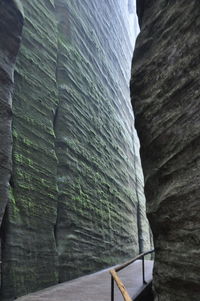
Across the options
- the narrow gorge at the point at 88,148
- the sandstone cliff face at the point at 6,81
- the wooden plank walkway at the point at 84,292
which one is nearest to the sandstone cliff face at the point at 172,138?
the narrow gorge at the point at 88,148

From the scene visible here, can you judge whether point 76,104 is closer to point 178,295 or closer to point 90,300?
point 90,300

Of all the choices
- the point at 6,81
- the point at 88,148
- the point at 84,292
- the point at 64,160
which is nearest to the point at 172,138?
the point at 84,292

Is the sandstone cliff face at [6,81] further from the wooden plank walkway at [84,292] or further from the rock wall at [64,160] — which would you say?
the wooden plank walkway at [84,292]

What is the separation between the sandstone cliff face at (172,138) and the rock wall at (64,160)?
316 cm

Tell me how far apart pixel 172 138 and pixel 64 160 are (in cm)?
536

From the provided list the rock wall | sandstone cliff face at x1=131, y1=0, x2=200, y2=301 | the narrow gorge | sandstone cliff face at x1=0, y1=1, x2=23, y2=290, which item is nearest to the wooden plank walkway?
the narrow gorge

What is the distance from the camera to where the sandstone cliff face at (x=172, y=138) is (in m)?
3.90

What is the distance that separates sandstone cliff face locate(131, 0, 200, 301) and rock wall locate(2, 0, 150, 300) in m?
3.16

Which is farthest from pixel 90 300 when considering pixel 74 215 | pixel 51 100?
pixel 51 100

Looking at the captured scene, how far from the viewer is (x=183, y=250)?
3.95 metres

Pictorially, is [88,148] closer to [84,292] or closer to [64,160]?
[64,160]

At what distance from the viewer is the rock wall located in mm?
7168

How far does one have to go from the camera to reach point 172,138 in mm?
4383

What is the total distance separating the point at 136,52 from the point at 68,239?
520 centimetres
